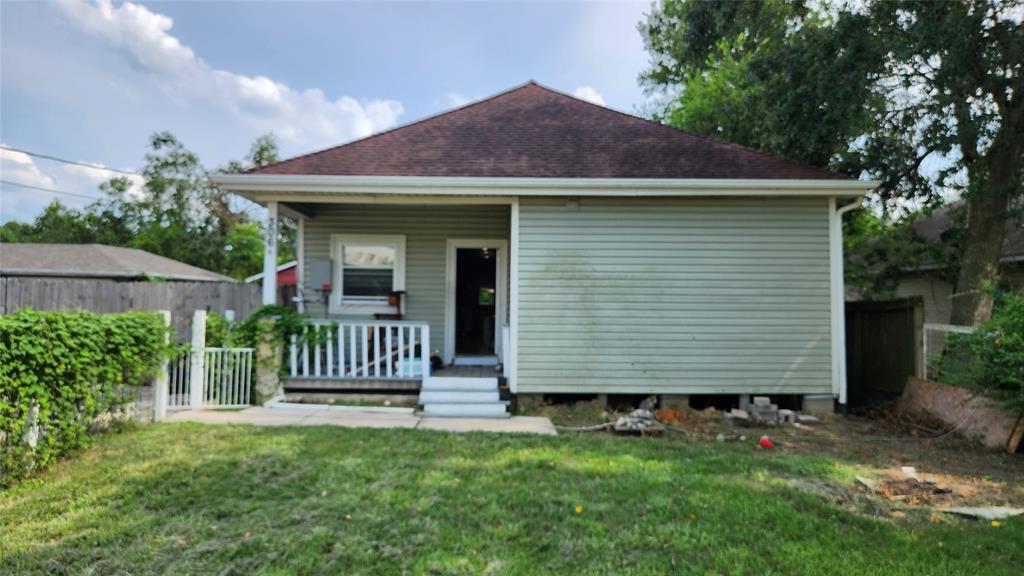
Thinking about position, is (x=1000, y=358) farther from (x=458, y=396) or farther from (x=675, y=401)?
Result: (x=458, y=396)

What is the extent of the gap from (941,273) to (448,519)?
→ 11.2m

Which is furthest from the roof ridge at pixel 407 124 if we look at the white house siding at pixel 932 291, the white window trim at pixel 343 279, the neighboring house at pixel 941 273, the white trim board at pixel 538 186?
the white house siding at pixel 932 291

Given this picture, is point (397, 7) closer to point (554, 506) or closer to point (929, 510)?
point (554, 506)

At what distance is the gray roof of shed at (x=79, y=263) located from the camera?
1267cm

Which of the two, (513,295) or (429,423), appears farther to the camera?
(513,295)

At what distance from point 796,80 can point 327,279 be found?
8274 mm

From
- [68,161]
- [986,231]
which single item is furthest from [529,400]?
[68,161]

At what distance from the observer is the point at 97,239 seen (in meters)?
24.0

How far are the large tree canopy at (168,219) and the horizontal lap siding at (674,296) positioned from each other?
20.4 meters

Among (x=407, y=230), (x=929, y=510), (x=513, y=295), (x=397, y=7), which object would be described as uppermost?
(x=397, y=7)

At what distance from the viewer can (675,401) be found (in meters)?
6.73

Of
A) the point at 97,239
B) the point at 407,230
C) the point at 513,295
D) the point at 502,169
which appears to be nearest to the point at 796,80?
the point at 502,169

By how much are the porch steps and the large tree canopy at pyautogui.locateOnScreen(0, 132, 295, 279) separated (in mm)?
19765

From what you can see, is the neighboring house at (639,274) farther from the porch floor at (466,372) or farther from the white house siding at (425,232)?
the white house siding at (425,232)
